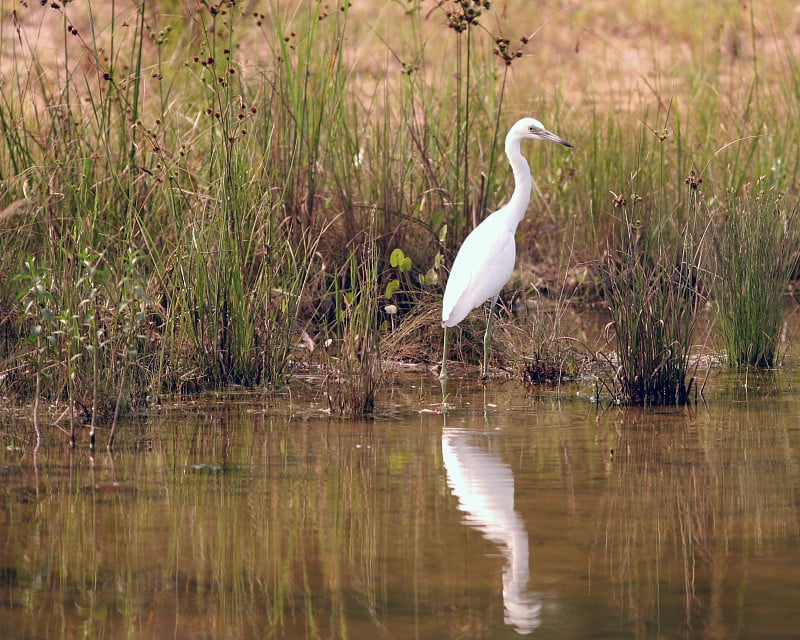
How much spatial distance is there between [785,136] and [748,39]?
259 inches

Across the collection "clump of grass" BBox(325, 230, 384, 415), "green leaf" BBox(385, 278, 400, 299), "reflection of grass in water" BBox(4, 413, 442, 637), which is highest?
"green leaf" BBox(385, 278, 400, 299)

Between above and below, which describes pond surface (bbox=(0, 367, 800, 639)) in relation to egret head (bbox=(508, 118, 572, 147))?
below

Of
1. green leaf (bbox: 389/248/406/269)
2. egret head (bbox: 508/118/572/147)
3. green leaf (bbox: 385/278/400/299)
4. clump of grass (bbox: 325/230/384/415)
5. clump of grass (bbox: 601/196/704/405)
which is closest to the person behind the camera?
clump of grass (bbox: 325/230/384/415)

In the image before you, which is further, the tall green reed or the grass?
the tall green reed

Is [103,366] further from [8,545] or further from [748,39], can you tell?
[748,39]

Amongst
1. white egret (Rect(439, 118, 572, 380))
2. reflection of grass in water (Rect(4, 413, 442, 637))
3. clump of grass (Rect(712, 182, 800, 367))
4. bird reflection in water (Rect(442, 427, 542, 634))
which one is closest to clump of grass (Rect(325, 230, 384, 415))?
reflection of grass in water (Rect(4, 413, 442, 637))

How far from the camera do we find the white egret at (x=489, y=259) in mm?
6044

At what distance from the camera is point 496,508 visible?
396 centimetres

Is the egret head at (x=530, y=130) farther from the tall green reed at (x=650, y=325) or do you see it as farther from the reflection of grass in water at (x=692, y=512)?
the reflection of grass in water at (x=692, y=512)

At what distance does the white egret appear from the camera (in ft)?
19.8

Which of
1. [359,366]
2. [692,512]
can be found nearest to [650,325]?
[359,366]

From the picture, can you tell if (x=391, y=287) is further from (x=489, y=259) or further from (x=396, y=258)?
(x=489, y=259)

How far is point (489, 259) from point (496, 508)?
2350 millimetres

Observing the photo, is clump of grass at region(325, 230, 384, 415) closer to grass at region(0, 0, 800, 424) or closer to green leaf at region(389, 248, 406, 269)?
grass at region(0, 0, 800, 424)
